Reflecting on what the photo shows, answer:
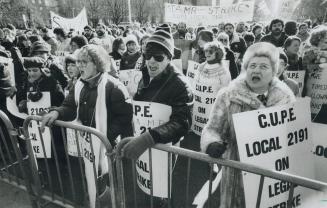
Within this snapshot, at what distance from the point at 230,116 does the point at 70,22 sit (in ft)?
38.5

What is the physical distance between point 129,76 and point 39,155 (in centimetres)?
259

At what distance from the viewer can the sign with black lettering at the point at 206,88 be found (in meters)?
5.10

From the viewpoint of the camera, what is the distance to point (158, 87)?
313 centimetres

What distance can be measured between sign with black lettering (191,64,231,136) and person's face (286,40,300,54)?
120 centimetres

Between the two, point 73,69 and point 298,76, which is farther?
point 298,76

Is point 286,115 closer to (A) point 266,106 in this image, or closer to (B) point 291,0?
(A) point 266,106

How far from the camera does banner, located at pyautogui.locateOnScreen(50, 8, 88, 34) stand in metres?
12.3

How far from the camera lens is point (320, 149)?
9.06 ft

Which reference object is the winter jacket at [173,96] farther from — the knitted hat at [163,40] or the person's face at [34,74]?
the person's face at [34,74]

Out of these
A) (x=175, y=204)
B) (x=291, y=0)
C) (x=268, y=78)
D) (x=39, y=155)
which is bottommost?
(x=175, y=204)

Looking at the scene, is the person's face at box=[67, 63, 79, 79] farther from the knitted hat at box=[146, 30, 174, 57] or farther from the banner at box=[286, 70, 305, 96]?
the banner at box=[286, 70, 305, 96]

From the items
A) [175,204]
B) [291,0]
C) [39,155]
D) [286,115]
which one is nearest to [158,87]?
[286,115]

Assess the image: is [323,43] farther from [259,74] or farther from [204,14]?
[204,14]

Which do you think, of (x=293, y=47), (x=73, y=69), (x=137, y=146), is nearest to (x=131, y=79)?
(x=73, y=69)
